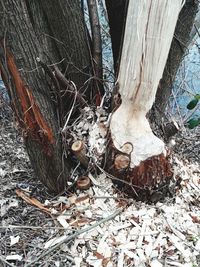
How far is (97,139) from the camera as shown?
1.80 metres

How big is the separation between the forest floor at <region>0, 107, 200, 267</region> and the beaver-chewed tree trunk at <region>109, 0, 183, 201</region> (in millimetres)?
127

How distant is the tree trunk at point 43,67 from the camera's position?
1466 millimetres

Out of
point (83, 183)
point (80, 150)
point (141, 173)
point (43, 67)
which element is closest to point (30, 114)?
point (43, 67)

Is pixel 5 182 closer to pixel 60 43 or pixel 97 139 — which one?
pixel 97 139

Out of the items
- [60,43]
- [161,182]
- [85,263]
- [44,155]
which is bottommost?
[85,263]

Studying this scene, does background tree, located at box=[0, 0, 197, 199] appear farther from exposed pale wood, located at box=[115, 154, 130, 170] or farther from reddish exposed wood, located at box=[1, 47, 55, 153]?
exposed pale wood, located at box=[115, 154, 130, 170]

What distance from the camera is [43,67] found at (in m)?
1.58

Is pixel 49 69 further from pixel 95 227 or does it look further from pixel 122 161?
pixel 95 227

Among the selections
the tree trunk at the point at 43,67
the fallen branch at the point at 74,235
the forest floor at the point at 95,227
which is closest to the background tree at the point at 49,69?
the tree trunk at the point at 43,67

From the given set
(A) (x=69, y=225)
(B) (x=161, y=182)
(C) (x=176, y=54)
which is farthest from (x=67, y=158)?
(C) (x=176, y=54)

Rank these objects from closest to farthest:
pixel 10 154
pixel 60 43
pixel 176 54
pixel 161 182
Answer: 1. pixel 60 43
2. pixel 161 182
3. pixel 176 54
4. pixel 10 154

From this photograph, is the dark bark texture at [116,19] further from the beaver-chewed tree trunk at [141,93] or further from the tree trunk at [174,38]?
the beaver-chewed tree trunk at [141,93]

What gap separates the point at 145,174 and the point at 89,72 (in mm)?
550

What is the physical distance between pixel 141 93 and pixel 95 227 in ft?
2.05
